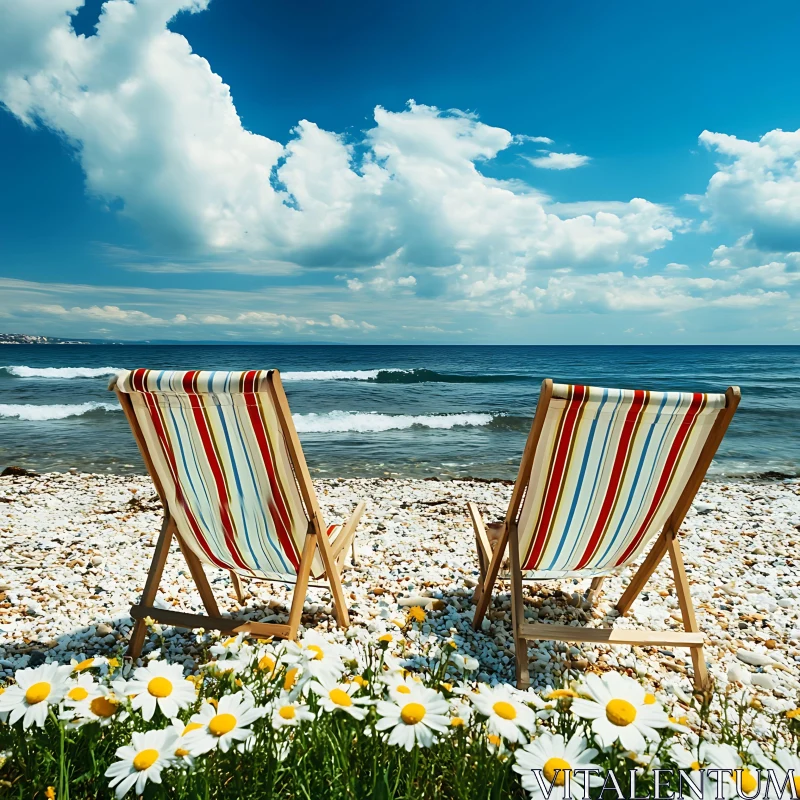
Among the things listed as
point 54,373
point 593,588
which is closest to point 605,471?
point 593,588

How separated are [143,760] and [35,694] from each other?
333 millimetres

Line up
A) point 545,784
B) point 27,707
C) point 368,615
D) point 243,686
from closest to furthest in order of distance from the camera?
point 545,784
point 27,707
point 243,686
point 368,615

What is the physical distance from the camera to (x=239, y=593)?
3330mm

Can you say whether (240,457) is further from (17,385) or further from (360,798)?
(17,385)

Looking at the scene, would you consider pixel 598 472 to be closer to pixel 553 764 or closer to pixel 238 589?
pixel 553 764

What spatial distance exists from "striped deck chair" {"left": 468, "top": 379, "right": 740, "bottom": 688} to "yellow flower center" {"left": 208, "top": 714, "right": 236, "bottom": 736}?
1651mm

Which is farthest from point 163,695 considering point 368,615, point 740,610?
point 740,610

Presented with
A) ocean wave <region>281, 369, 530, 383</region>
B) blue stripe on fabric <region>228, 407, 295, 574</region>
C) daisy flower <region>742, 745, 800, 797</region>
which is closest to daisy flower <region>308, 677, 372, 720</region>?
daisy flower <region>742, 745, 800, 797</region>

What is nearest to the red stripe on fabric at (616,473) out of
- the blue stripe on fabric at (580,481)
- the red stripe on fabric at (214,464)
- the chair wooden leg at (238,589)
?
the blue stripe on fabric at (580,481)

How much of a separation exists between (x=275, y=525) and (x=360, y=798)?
1599 mm

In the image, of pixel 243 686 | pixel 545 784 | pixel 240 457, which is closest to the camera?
pixel 545 784

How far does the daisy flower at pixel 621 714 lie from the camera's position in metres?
1.00

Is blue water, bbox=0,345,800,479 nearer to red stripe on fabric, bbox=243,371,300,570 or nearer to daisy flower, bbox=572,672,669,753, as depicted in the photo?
red stripe on fabric, bbox=243,371,300,570

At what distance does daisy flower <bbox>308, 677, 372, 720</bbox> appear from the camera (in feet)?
3.49
